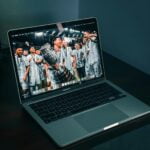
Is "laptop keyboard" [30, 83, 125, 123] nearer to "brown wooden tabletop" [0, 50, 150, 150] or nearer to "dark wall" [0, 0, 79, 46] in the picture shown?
"brown wooden tabletop" [0, 50, 150, 150]

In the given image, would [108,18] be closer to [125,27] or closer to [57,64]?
[125,27]

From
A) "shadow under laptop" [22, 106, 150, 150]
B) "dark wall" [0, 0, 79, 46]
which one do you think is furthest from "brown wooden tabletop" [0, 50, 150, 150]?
"dark wall" [0, 0, 79, 46]

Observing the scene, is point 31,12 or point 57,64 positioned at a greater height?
point 31,12

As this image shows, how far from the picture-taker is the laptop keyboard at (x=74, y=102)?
1.03 meters

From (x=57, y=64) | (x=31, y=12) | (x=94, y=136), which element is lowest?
(x=94, y=136)

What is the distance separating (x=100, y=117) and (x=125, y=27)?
50cm

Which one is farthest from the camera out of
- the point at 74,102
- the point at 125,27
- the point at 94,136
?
the point at 125,27

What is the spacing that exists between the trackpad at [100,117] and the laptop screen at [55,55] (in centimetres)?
16

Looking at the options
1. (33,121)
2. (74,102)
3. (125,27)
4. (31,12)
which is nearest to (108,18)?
(125,27)

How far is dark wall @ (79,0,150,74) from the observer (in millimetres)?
1295

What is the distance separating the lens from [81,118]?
40.3 inches

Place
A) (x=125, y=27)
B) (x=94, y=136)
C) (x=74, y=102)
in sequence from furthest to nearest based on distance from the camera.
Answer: (x=125, y=27)
(x=74, y=102)
(x=94, y=136)

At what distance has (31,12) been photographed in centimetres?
147

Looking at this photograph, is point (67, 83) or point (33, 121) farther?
point (67, 83)
